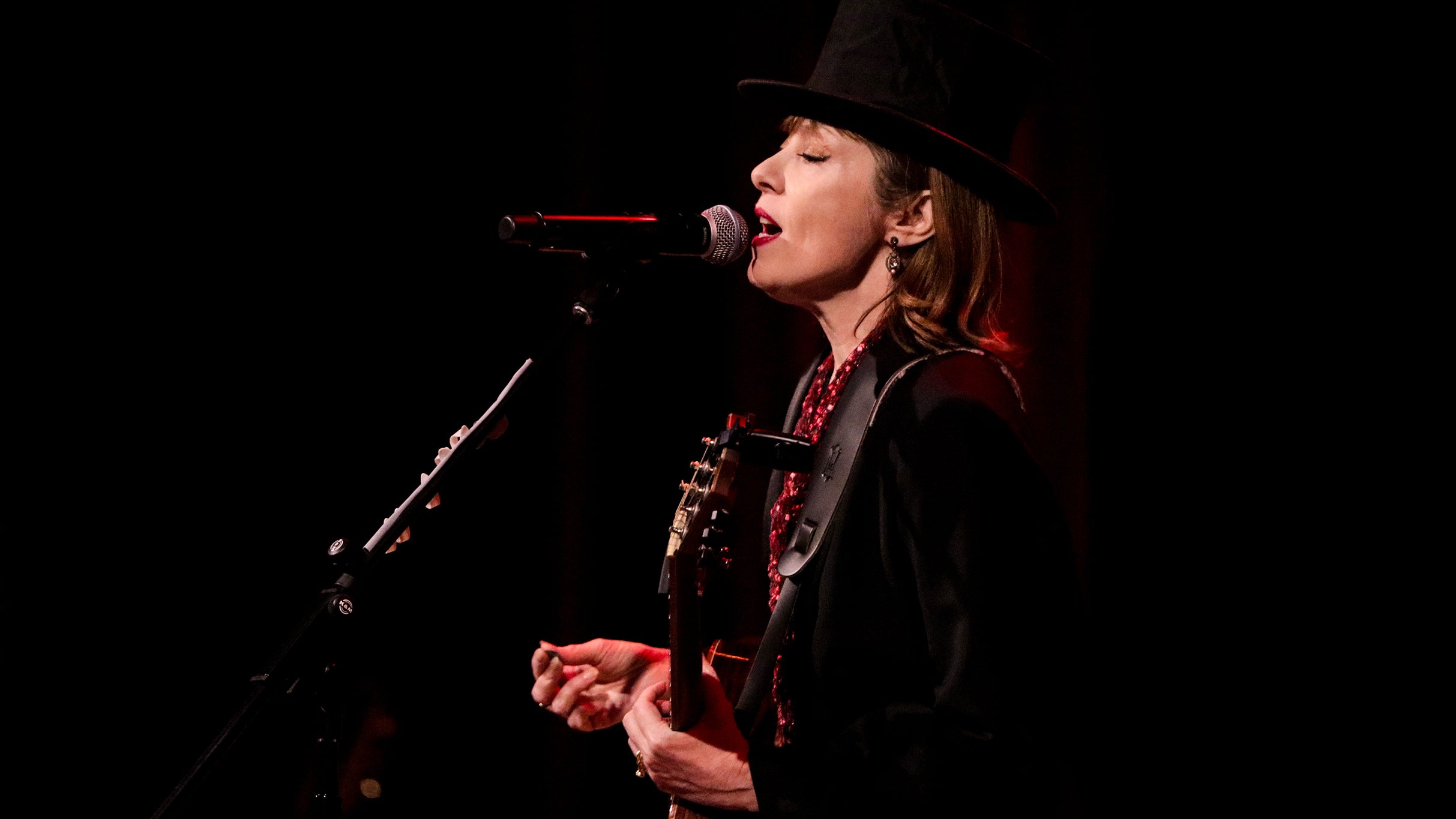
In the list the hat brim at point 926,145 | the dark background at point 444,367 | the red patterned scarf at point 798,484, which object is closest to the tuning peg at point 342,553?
the red patterned scarf at point 798,484

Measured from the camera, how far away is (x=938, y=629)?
A: 1342mm

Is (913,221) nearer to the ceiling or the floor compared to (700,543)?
nearer to the ceiling

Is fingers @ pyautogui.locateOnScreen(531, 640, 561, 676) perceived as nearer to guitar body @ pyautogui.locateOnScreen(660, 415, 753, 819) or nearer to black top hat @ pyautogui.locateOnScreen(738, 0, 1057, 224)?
guitar body @ pyautogui.locateOnScreen(660, 415, 753, 819)

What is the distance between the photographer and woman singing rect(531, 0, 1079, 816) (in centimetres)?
132

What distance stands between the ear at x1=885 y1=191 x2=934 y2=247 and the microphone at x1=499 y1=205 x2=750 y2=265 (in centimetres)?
28

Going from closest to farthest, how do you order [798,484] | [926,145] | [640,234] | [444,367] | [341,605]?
[341,605] → [640,234] → [926,145] → [798,484] → [444,367]

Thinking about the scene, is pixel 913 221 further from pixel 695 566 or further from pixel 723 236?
pixel 695 566

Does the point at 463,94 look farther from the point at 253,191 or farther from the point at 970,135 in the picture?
the point at 970,135

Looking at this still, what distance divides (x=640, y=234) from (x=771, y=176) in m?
0.40

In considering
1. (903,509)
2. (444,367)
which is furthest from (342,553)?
(444,367)

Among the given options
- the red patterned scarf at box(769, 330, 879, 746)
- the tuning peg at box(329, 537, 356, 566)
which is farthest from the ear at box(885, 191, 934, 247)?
the tuning peg at box(329, 537, 356, 566)

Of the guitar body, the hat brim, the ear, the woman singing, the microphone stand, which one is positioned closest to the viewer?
the microphone stand

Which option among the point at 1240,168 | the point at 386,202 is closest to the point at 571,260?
the point at 386,202

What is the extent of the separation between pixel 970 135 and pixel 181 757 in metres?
2.23
